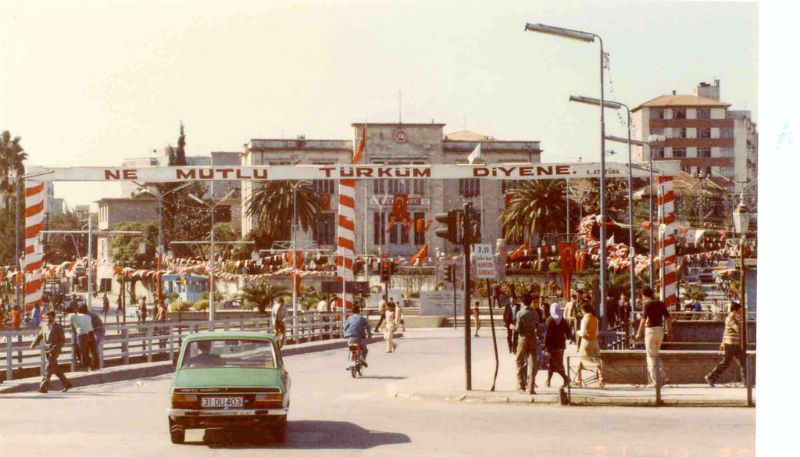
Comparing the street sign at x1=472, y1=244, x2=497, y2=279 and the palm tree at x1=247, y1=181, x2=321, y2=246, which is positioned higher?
the palm tree at x1=247, y1=181, x2=321, y2=246

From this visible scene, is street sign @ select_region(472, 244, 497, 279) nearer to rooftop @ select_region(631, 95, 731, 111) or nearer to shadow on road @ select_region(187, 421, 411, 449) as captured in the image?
shadow on road @ select_region(187, 421, 411, 449)

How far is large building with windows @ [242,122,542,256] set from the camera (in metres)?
67.0

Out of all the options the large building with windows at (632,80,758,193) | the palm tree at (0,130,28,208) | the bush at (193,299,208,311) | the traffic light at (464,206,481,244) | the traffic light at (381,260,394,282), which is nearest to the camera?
the traffic light at (464,206,481,244)

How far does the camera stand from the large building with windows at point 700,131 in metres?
67.6

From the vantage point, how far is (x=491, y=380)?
938 inches

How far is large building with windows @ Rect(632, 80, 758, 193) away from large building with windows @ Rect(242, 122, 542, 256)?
9.63 m

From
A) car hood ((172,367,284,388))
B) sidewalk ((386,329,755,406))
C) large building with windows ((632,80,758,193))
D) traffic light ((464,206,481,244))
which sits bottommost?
sidewalk ((386,329,755,406))

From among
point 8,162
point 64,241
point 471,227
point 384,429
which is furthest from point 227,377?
point 64,241

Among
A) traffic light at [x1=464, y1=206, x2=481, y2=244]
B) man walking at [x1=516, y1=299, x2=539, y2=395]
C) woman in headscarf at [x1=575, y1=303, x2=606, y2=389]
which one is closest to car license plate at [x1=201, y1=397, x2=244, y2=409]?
man walking at [x1=516, y1=299, x2=539, y2=395]

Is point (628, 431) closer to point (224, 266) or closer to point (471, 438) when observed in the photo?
point (471, 438)

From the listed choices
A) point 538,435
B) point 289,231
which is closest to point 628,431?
point 538,435

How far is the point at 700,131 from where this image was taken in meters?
76.8

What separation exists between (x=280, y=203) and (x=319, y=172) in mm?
27384
